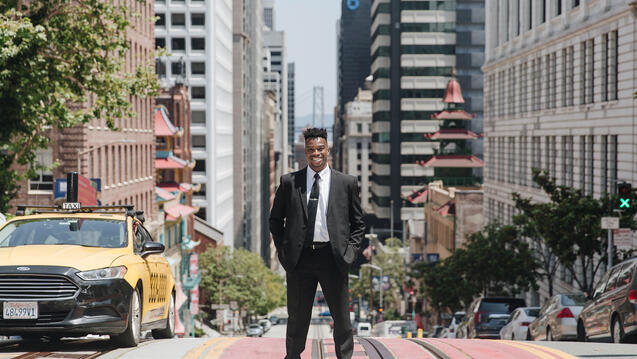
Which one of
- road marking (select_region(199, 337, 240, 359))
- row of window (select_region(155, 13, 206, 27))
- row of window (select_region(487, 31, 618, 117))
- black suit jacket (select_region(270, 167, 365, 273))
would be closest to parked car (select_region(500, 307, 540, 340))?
road marking (select_region(199, 337, 240, 359))

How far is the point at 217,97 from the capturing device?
116438mm

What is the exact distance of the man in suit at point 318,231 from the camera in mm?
9508

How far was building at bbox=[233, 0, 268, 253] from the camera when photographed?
144 m

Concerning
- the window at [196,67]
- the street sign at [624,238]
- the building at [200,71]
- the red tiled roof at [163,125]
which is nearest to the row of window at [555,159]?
the street sign at [624,238]

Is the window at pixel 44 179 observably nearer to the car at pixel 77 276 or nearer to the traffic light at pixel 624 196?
the traffic light at pixel 624 196

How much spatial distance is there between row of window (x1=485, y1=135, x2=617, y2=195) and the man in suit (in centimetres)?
2648

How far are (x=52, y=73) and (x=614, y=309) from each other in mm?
15312

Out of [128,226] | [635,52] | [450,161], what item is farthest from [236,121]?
[128,226]

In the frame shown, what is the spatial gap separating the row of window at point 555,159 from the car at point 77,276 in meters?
24.4

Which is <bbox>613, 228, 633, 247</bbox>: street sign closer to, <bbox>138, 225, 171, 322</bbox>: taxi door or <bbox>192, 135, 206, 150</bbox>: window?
<bbox>138, 225, 171, 322</bbox>: taxi door

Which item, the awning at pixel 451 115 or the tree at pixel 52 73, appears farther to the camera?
the awning at pixel 451 115

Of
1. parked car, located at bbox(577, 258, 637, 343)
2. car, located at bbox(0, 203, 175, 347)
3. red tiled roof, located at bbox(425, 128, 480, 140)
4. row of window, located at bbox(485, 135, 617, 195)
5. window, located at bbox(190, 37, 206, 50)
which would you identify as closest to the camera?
car, located at bbox(0, 203, 175, 347)

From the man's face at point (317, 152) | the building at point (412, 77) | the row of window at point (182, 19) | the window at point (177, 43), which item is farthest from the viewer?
the building at point (412, 77)

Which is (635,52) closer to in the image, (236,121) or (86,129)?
(86,129)
